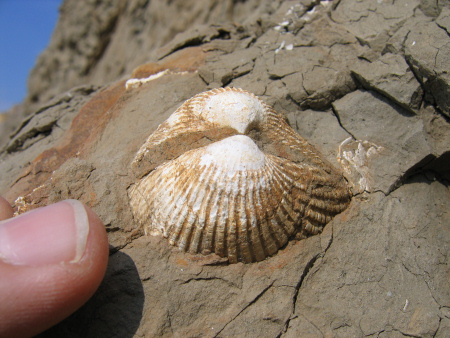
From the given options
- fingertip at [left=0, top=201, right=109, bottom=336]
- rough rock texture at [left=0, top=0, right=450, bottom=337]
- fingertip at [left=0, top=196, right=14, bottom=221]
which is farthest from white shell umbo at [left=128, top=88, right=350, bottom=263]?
fingertip at [left=0, top=196, right=14, bottom=221]

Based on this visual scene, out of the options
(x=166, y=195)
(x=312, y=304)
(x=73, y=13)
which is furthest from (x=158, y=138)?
(x=73, y=13)

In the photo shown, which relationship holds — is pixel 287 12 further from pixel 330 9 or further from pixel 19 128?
pixel 19 128

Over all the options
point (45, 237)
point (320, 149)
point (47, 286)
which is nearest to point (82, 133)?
point (45, 237)

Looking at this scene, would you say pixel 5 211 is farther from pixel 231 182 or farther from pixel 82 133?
pixel 231 182

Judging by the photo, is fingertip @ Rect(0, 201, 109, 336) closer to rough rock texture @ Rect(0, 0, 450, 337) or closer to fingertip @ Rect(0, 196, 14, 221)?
rough rock texture @ Rect(0, 0, 450, 337)

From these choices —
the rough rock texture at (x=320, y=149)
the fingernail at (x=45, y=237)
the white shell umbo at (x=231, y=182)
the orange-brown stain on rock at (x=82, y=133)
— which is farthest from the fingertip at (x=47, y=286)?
the orange-brown stain on rock at (x=82, y=133)

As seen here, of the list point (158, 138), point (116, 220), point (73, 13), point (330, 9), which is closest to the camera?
point (116, 220)

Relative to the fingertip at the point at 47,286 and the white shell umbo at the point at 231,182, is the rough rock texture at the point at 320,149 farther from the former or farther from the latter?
the fingertip at the point at 47,286
